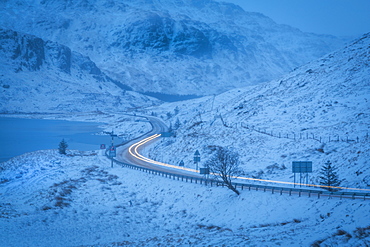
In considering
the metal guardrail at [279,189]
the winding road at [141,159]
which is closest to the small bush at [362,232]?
the metal guardrail at [279,189]

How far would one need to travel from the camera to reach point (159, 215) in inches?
1344

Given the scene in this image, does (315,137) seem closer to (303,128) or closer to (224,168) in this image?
(303,128)

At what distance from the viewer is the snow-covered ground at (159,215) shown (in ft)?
71.3

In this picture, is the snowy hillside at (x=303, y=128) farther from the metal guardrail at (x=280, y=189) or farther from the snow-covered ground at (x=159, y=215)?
the snow-covered ground at (x=159, y=215)

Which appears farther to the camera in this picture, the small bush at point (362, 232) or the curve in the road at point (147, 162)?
the curve in the road at point (147, 162)

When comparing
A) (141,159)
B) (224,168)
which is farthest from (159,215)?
(141,159)

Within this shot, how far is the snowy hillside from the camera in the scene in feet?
133

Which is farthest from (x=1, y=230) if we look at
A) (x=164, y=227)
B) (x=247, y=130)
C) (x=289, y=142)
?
(x=247, y=130)

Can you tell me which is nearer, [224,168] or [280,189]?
[280,189]

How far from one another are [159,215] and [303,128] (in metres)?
29.6

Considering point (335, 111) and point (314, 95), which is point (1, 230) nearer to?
point (335, 111)

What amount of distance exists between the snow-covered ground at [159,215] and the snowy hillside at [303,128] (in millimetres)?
9345

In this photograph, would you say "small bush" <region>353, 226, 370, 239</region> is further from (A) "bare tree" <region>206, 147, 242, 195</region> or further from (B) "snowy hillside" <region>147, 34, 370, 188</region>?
(B) "snowy hillside" <region>147, 34, 370, 188</region>

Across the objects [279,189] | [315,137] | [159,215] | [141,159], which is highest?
[315,137]
